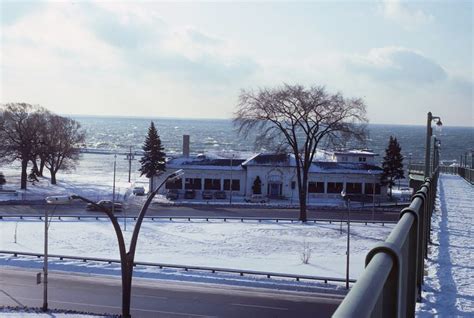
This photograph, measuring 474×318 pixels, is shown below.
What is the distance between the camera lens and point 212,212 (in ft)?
165

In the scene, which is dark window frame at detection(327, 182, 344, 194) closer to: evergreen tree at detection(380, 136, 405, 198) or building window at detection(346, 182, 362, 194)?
building window at detection(346, 182, 362, 194)

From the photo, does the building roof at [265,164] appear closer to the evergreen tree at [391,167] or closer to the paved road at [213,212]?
the evergreen tree at [391,167]

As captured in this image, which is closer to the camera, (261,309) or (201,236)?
(261,309)

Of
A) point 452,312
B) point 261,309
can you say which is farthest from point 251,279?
point 452,312

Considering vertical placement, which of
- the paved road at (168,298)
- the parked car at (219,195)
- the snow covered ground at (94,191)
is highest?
the parked car at (219,195)

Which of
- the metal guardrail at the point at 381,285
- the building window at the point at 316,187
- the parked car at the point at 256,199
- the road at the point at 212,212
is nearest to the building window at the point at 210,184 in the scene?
the parked car at the point at 256,199

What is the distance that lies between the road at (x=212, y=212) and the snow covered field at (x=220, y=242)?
4726mm

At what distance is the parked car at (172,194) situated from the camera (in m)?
60.0

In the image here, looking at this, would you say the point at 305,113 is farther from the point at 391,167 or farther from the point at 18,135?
the point at 18,135

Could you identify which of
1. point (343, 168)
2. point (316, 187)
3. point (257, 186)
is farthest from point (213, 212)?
point (343, 168)

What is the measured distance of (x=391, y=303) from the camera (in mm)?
2535

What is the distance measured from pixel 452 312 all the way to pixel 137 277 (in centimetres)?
2432

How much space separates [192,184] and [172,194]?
292cm

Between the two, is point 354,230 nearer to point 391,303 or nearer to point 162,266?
point 162,266
